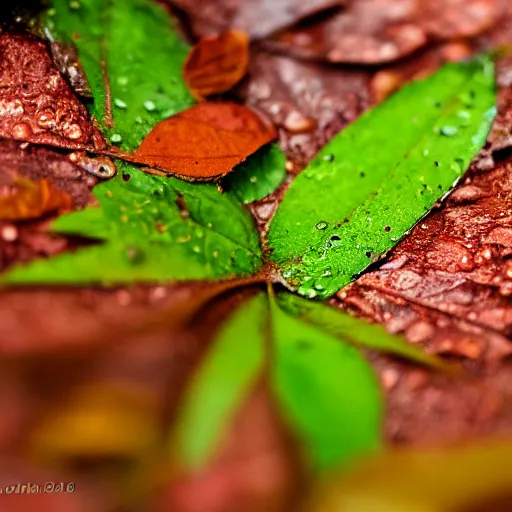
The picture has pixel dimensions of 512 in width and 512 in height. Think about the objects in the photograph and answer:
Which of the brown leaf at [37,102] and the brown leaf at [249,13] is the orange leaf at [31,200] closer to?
the brown leaf at [37,102]

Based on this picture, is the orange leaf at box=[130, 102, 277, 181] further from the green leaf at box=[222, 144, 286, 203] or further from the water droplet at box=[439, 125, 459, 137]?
the water droplet at box=[439, 125, 459, 137]

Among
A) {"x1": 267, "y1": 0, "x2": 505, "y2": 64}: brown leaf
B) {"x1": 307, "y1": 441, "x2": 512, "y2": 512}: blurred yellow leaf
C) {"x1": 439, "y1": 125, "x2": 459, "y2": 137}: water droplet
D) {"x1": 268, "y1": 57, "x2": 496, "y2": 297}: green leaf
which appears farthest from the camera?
{"x1": 267, "y1": 0, "x2": 505, "y2": 64}: brown leaf

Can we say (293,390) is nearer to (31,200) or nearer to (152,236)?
(152,236)

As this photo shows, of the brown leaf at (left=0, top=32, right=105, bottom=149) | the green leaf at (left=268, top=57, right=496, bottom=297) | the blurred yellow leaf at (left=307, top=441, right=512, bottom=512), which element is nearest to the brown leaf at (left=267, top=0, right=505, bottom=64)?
the green leaf at (left=268, top=57, right=496, bottom=297)

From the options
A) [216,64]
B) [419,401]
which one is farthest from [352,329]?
[216,64]

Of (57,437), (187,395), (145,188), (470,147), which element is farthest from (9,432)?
(470,147)
